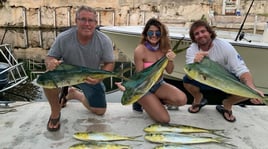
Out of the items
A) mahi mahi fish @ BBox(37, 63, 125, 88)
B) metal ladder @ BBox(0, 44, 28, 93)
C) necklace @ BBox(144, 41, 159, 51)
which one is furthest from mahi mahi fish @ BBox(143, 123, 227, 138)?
metal ladder @ BBox(0, 44, 28, 93)

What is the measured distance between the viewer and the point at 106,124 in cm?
361

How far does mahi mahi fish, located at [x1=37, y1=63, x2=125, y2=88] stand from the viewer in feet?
9.89

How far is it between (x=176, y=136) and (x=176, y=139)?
46mm

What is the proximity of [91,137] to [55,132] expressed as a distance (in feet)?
1.47

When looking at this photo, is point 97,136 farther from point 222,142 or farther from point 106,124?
point 222,142

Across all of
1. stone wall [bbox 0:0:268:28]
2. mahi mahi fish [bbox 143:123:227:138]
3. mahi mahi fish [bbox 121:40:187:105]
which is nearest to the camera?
mahi mahi fish [bbox 121:40:187:105]

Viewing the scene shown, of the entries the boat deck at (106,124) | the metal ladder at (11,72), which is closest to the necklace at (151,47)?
the boat deck at (106,124)

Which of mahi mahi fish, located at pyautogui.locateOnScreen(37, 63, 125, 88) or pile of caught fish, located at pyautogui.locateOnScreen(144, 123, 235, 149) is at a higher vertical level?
mahi mahi fish, located at pyautogui.locateOnScreen(37, 63, 125, 88)

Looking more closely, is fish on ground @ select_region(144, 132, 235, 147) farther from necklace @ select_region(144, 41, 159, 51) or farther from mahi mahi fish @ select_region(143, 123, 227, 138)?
necklace @ select_region(144, 41, 159, 51)

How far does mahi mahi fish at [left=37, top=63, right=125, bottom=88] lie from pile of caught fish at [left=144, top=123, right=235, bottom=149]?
712 millimetres

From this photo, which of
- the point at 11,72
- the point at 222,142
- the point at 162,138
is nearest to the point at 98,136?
the point at 162,138

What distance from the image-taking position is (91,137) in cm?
316

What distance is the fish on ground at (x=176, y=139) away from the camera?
10.2ft

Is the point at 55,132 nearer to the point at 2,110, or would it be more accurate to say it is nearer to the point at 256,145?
the point at 2,110
